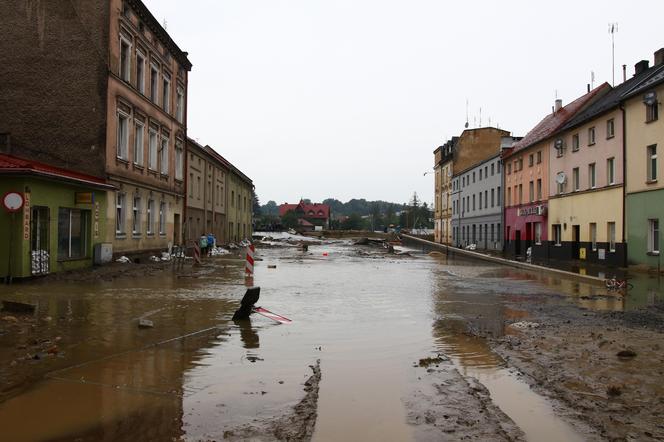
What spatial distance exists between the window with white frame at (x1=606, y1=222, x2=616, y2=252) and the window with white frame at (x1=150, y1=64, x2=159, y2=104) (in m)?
25.1

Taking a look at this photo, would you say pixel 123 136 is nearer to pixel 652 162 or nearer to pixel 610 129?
pixel 652 162

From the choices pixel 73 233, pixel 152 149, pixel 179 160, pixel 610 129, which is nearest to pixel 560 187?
pixel 610 129

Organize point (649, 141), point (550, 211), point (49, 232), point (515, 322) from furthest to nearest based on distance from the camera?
point (550, 211) → point (649, 141) → point (49, 232) → point (515, 322)

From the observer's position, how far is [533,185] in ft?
133

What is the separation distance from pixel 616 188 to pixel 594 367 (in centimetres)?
2398

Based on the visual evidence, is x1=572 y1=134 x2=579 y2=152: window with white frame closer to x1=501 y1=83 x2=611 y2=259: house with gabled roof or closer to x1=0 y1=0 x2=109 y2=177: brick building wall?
x1=501 y1=83 x2=611 y2=259: house with gabled roof

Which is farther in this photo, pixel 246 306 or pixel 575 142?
pixel 575 142

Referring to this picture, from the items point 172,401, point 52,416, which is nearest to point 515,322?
point 172,401

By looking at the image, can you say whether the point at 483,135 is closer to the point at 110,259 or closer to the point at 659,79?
the point at 659,79

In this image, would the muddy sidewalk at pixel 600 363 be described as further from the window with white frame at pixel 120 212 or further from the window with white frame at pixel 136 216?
the window with white frame at pixel 136 216

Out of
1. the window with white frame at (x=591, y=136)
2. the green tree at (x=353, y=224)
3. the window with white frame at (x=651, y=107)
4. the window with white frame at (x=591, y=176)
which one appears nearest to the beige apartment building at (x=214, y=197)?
the window with white frame at (x=591, y=176)

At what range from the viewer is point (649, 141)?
24875 millimetres

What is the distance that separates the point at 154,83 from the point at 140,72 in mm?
2329

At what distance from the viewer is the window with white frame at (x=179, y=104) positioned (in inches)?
1344
